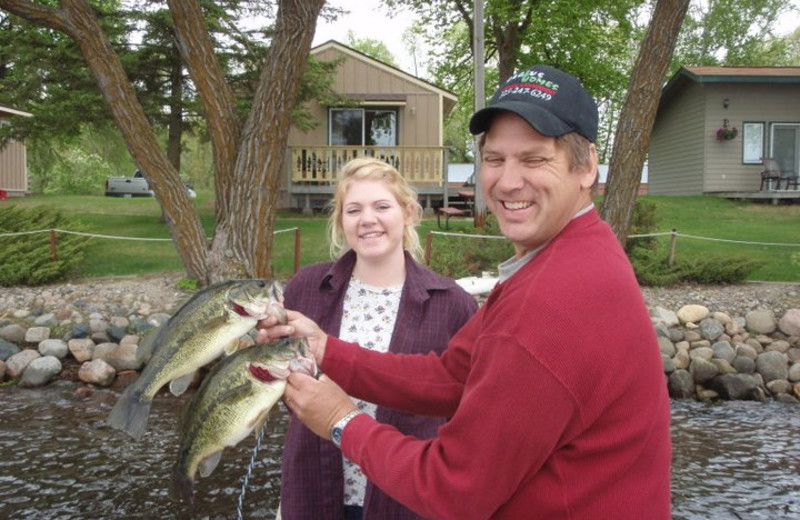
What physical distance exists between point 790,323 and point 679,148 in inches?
707

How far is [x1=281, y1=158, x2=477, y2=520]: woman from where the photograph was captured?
3004 millimetres

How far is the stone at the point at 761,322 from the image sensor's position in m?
11.4

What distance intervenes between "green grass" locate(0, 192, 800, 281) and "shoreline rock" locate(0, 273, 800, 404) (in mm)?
1597

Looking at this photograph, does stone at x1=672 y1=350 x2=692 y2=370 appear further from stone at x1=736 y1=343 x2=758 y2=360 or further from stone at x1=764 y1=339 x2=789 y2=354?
stone at x1=764 y1=339 x2=789 y2=354

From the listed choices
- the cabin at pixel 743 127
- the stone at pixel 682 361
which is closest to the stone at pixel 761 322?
the stone at pixel 682 361

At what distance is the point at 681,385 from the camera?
10398 millimetres

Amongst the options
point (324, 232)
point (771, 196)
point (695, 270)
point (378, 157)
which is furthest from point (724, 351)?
point (771, 196)

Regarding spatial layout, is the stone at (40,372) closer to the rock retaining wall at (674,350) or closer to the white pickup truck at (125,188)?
the rock retaining wall at (674,350)

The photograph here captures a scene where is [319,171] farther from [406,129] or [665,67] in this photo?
[665,67]

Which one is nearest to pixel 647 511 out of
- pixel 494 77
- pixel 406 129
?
pixel 406 129

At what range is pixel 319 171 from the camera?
23.4 meters

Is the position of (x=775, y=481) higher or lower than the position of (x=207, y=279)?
A: lower

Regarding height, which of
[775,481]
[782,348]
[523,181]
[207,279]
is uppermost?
[523,181]

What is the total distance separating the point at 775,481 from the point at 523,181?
6899mm
